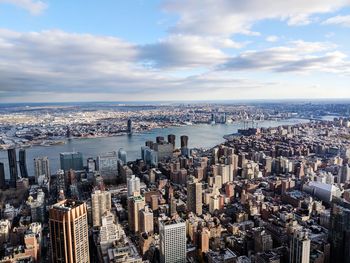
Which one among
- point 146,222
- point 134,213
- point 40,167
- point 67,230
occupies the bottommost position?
point 146,222

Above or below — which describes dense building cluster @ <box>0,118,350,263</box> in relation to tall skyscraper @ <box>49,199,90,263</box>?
below

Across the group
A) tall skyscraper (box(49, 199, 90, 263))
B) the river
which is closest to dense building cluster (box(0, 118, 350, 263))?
tall skyscraper (box(49, 199, 90, 263))

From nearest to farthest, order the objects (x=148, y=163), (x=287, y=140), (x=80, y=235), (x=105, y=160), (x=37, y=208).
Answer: (x=80, y=235) → (x=37, y=208) → (x=105, y=160) → (x=148, y=163) → (x=287, y=140)

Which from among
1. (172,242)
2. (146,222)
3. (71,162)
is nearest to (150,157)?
(71,162)

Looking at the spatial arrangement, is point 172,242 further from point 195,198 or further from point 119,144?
point 119,144

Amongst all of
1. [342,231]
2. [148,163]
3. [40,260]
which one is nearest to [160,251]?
[40,260]

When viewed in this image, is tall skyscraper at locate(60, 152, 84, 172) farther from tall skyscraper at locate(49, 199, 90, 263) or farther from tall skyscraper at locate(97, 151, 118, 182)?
tall skyscraper at locate(49, 199, 90, 263)

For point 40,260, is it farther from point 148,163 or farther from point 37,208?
point 148,163
